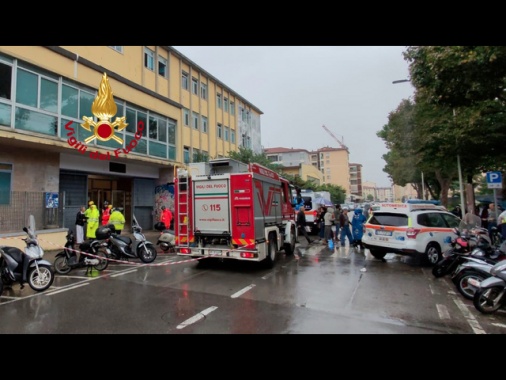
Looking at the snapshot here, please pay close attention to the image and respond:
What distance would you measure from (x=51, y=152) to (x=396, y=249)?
13.3m

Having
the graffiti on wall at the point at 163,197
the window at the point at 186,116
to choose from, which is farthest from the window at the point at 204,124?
the graffiti on wall at the point at 163,197

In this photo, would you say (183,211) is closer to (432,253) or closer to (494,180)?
(432,253)

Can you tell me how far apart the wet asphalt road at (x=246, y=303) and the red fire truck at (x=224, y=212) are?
24.8 inches

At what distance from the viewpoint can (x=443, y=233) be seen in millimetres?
9008

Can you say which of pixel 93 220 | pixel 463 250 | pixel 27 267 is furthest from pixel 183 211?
pixel 463 250

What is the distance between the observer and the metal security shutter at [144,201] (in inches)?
682

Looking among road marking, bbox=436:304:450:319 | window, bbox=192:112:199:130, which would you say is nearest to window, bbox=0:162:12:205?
road marking, bbox=436:304:450:319

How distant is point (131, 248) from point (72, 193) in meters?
6.28

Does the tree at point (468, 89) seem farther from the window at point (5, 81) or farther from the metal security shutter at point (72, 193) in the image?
the metal security shutter at point (72, 193)

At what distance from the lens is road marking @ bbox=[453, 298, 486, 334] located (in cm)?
441

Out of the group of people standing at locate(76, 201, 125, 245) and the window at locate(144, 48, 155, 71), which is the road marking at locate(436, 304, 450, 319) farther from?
the window at locate(144, 48, 155, 71)

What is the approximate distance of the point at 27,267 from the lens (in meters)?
6.12
